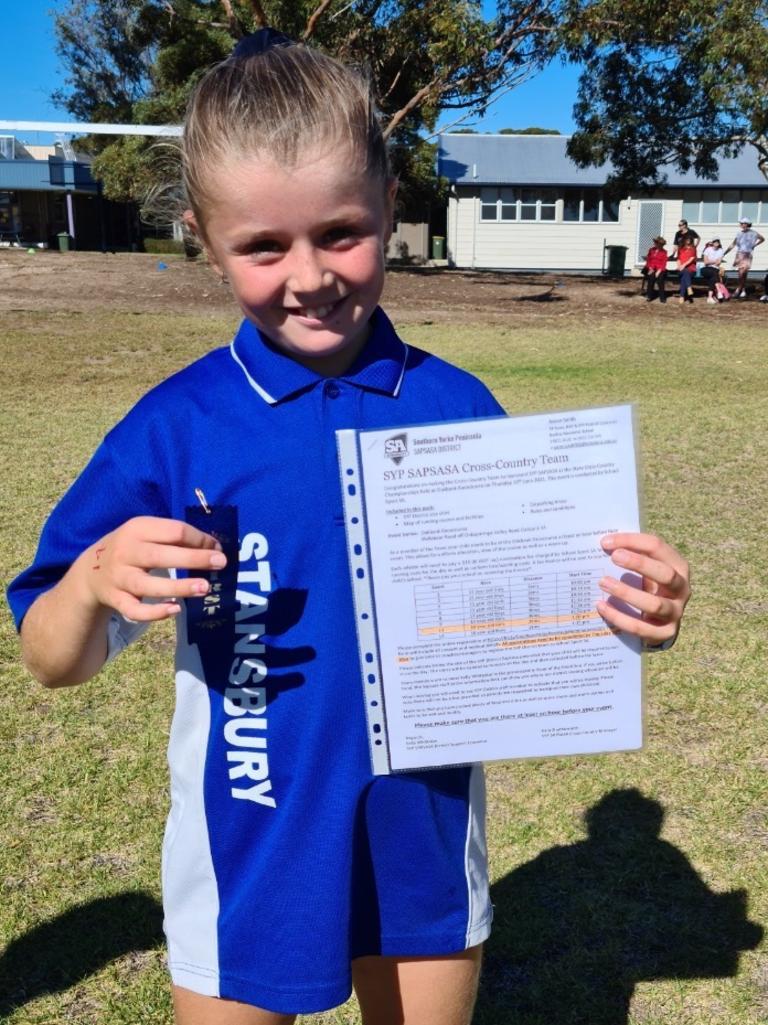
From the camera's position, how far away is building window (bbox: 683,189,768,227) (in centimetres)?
3594

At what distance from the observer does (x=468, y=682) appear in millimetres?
1421

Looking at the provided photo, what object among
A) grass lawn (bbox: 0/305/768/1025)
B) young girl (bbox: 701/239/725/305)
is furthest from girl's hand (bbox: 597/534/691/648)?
young girl (bbox: 701/239/725/305)

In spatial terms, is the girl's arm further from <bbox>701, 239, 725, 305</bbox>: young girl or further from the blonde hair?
<bbox>701, 239, 725, 305</bbox>: young girl

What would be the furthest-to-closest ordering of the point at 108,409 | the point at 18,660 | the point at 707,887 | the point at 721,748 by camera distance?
the point at 108,409 → the point at 18,660 → the point at 721,748 → the point at 707,887

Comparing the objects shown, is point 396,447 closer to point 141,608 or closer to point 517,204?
→ point 141,608

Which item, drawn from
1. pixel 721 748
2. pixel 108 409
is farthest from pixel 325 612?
pixel 108 409

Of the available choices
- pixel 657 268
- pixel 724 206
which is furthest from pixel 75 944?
pixel 724 206

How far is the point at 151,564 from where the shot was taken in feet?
4.14

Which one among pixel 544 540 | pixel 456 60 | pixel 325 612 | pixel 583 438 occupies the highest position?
pixel 456 60

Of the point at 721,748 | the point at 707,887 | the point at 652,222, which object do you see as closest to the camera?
the point at 707,887

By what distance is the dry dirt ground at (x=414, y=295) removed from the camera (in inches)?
743

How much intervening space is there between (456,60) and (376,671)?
74.4 ft

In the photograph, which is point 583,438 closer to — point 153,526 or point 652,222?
point 153,526

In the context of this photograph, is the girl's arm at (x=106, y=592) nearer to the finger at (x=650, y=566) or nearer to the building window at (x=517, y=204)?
the finger at (x=650, y=566)
